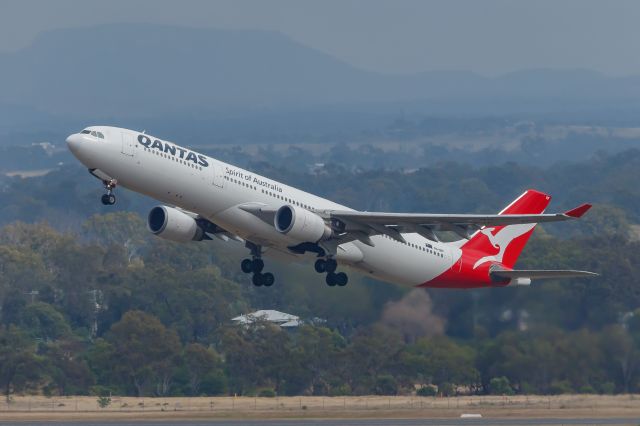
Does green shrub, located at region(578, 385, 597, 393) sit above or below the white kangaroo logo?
below

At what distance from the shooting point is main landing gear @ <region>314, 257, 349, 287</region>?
51.2 m

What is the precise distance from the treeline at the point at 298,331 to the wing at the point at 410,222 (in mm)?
5804

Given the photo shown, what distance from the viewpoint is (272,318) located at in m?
80.1

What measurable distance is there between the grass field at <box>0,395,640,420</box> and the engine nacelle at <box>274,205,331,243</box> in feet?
30.2

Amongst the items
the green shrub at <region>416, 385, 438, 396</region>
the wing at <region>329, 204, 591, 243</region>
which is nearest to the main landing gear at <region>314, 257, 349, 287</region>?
the wing at <region>329, 204, 591, 243</region>

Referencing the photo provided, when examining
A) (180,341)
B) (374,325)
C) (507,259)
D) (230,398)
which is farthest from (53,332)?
(507,259)

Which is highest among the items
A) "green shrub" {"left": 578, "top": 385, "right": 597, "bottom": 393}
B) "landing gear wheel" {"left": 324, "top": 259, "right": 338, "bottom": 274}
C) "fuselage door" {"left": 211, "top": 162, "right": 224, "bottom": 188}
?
"fuselage door" {"left": 211, "top": 162, "right": 224, "bottom": 188}

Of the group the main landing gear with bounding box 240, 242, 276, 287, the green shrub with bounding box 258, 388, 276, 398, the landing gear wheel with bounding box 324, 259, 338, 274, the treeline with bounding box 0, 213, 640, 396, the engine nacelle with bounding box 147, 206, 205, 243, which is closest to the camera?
the landing gear wheel with bounding box 324, 259, 338, 274

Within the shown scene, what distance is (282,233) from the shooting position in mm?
48969

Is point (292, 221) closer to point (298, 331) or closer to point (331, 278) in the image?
point (331, 278)

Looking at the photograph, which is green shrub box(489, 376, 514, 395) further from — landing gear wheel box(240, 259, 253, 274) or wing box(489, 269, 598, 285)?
landing gear wheel box(240, 259, 253, 274)

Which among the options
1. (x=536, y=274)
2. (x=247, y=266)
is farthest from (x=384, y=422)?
(x=536, y=274)

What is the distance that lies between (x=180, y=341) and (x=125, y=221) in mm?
56178

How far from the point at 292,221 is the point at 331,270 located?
11.0ft
